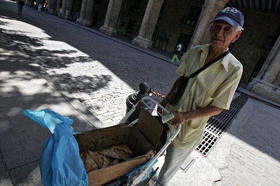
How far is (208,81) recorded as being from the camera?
1690mm

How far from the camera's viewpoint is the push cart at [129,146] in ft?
4.77

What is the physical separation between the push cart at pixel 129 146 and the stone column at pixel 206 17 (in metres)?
15.0

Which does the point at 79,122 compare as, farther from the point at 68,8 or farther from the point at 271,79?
the point at 68,8

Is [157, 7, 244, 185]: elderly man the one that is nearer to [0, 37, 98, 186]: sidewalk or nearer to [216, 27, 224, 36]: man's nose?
[216, 27, 224, 36]: man's nose

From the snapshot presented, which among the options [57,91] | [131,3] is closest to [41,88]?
[57,91]

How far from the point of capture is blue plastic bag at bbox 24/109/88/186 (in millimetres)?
1186

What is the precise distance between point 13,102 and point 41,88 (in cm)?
88

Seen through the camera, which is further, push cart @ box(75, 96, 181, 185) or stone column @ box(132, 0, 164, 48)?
stone column @ box(132, 0, 164, 48)

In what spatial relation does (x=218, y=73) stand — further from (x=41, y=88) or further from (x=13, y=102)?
(x=41, y=88)

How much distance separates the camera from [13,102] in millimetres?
3363

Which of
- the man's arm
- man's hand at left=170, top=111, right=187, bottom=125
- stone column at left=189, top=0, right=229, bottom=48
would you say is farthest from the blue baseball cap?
stone column at left=189, top=0, right=229, bottom=48

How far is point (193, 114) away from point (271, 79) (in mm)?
14905

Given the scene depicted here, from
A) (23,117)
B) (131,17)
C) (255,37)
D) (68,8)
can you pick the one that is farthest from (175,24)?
(23,117)

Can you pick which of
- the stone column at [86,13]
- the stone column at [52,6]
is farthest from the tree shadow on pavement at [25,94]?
the stone column at [52,6]
